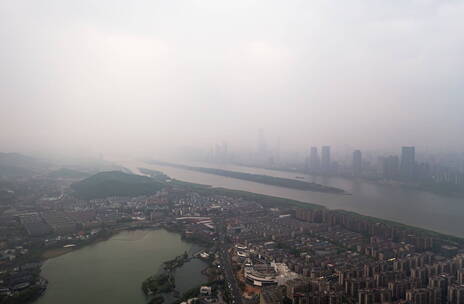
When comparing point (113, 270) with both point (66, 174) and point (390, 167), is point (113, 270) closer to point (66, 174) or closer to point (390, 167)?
point (390, 167)

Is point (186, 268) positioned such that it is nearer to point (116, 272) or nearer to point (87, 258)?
point (116, 272)

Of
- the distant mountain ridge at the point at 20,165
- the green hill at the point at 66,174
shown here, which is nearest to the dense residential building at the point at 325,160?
the green hill at the point at 66,174

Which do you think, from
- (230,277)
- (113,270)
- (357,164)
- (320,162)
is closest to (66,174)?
(320,162)

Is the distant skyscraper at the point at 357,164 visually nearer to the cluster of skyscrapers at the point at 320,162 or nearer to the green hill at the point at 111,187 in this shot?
the cluster of skyscrapers at the point at 320,162

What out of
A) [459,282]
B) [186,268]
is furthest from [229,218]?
[459,282]

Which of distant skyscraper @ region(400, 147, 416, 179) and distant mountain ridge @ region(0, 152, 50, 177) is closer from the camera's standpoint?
distant skyscraper @ region(400, 147, 416, 179)

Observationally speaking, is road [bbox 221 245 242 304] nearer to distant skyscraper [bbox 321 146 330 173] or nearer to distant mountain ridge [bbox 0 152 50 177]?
distant skyscraper [bbox 321 146 330 173]

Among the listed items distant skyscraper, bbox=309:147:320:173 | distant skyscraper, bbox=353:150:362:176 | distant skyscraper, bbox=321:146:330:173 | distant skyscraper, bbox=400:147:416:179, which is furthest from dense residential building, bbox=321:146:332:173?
distant skyscraper, bbox=400:147:416:179

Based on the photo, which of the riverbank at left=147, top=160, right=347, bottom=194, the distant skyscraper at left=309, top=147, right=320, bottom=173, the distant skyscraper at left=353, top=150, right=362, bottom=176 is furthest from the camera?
the distant skyscraper at left=309, top=147, right=320, bottom=173
